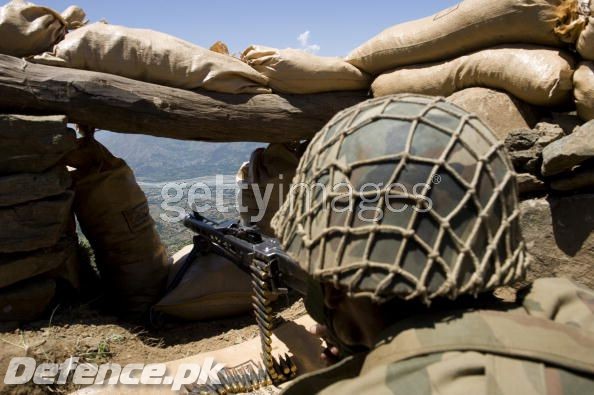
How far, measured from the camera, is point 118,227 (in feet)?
12.3

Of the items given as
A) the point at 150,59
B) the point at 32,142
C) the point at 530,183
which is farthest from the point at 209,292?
the point at 530,183

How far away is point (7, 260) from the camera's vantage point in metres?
3.08

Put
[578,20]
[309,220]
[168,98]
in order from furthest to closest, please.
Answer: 1. [168,98]
2. [578,20]
3. [309,220]

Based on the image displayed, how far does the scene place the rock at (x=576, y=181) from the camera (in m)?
2.55

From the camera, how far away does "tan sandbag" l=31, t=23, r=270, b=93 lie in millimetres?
3391

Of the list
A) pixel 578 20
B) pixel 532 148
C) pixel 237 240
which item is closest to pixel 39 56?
pixel 237 240

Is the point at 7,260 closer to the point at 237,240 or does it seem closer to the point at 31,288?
the point at 31,288

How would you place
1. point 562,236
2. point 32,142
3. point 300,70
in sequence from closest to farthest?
1. point 562,236
2. point 32,142
3. point 300,70

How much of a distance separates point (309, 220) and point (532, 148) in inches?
86.4

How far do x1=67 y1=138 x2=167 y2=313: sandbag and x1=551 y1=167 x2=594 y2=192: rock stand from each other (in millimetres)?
2939

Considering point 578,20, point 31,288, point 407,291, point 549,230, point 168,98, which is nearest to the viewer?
point 407,291

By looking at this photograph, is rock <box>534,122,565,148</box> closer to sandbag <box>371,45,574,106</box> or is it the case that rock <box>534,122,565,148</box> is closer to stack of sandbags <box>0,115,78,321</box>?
sandbag <box>371,45,574,106</box>

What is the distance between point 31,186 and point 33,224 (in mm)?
246
